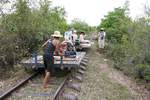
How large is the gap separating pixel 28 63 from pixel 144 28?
6947mm

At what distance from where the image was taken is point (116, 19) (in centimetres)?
2850

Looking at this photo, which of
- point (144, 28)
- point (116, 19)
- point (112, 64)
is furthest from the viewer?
point (116, 19)

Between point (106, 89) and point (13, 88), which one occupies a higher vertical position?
point (13, 88)

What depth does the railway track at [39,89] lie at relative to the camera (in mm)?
9188

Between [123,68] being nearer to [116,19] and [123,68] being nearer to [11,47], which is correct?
[11,47]

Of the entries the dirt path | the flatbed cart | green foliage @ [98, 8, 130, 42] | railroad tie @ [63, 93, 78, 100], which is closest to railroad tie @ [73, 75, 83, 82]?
the dirt path

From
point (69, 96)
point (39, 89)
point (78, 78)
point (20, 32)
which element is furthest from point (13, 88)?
point (20, 32)

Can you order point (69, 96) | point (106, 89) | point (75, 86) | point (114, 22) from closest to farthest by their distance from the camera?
1. point (69, 96)
2. point (75, 86)
3. point (106, 89)
4. point (114, 22)

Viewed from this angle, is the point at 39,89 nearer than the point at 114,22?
Yes

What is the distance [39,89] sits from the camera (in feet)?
33.7

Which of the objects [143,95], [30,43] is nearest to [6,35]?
[30,43]

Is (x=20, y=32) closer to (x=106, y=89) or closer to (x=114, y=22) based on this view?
(x=106, y=89)

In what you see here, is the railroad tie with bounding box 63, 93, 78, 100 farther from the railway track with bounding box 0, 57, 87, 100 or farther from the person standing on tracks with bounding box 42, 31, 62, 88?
the person standing on tracks with bounding box 42, 31, 62, 88

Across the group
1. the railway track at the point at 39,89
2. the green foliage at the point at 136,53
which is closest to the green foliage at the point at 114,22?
the green foliage at the point at 136,53
